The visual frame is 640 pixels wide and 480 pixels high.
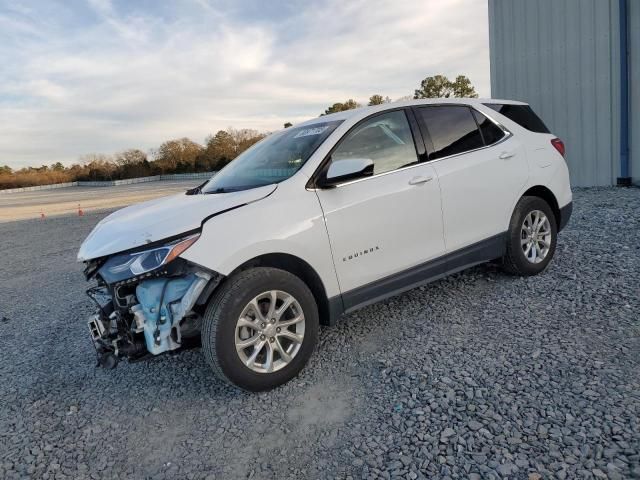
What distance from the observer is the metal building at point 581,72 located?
9297 millimetres

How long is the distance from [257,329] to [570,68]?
32.0ft

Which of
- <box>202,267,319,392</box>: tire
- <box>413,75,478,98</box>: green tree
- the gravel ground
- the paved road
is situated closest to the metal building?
the gravel ground

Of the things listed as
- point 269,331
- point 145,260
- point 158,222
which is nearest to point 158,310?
point 145,260

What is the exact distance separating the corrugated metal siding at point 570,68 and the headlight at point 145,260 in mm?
9670

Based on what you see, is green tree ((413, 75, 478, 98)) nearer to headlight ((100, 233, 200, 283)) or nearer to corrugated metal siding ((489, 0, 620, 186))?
corrugated metal siding ((489, 0, 620, 186))

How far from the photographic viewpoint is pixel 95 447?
280cm

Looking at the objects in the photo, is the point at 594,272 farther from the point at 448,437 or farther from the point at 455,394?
the point at 448,437

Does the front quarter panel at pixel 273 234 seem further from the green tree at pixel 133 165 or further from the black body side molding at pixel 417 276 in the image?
the green tree at pixel 133 165

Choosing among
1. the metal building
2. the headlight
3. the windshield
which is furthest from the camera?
the metal building

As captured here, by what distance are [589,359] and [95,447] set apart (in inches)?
123

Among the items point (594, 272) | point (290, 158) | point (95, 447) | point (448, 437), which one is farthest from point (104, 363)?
point (594, 272)

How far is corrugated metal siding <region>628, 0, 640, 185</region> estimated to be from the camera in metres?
9.05

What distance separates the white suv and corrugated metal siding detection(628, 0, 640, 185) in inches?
255

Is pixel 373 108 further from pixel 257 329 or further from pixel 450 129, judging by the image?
pixel 257 329
